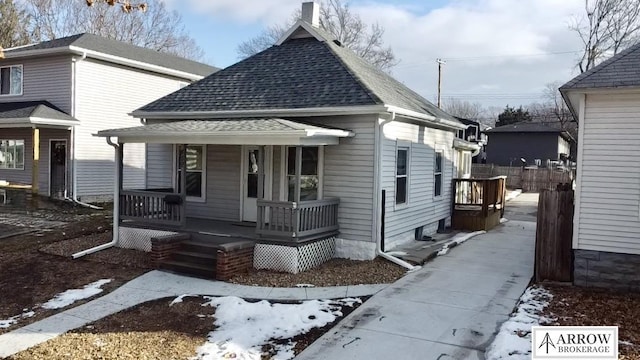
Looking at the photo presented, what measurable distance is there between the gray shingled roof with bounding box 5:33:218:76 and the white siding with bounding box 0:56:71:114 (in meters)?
0.51

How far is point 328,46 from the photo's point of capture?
520 inches

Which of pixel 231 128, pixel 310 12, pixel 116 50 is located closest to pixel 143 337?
pixel 231 128

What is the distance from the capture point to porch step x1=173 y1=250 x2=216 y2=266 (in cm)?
971

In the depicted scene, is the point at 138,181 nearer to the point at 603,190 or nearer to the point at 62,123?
the point at 62,123

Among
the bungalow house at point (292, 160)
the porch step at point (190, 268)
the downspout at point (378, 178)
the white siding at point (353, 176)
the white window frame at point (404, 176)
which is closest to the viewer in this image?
the porch step at point (190, 268)

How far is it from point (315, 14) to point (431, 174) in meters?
5.44

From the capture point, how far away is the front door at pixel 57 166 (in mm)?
19250

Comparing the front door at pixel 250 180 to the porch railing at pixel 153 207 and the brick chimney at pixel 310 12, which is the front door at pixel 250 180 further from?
the brick chimney at pixel 310 12

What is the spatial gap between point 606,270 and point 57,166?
714 inches

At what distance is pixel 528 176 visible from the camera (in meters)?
32.4

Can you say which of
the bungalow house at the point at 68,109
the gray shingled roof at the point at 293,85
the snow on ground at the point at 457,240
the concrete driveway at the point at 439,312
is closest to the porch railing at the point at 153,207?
the gray shingled roof at the point at 293,85

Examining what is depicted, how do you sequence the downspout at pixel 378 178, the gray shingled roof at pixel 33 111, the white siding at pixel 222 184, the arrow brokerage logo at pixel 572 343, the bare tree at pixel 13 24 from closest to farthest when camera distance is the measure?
the arrow brokerage logo at pixel 572 343
the downspout at pixel 378 178
the white siding at pixel 222 184
the gray shingled roof at pixel 33 111
the bare tree at pixel 13 24

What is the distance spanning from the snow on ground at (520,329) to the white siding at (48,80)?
16.5 m

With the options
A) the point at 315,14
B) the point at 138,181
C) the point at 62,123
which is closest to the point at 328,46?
the point at 315,14
